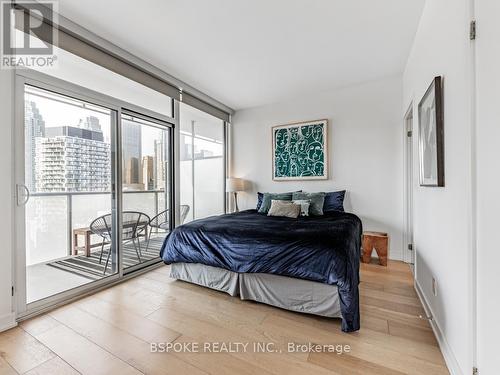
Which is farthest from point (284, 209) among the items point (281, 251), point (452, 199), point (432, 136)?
point (452, 199)

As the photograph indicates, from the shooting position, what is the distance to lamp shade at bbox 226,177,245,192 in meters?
4.18

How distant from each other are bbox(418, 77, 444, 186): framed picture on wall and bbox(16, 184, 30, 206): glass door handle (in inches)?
122

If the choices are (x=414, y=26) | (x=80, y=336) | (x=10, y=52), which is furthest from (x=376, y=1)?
(x=80, y=336)

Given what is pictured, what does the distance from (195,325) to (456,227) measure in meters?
1.86

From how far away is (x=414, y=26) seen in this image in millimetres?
2215

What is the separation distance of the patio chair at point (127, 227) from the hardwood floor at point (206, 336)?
0.62m

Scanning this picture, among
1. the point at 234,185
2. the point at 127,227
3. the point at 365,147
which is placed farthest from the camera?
the point at 234,185

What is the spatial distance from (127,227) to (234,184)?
1923mm

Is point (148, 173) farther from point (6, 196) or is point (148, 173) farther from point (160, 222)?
point (6, 196)

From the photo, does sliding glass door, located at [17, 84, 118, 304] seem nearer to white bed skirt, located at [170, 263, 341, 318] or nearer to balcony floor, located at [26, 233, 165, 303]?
balcony floor, located at [26, 233, 165, 303]

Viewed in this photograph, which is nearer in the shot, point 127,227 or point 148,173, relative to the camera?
point 127,227

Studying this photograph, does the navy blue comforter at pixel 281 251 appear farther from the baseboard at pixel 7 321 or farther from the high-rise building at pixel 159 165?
the baseboard at pixel 7 321

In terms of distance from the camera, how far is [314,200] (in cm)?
330

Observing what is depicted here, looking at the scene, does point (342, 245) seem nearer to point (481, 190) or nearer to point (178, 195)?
point (481, 190)
